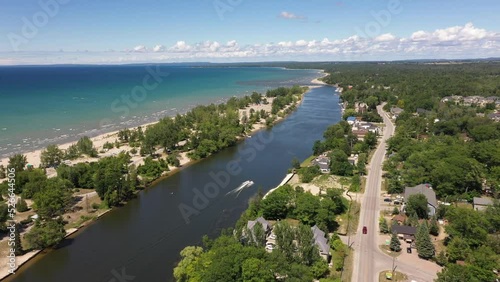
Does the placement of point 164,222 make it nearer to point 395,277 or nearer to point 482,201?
point 395,277

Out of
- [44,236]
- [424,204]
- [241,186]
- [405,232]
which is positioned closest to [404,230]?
[405,232]

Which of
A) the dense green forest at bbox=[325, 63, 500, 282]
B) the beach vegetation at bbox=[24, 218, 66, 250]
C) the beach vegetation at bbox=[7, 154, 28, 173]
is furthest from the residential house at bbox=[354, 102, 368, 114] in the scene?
the beach vegetation at bbox=[24, 218, 66, 250]

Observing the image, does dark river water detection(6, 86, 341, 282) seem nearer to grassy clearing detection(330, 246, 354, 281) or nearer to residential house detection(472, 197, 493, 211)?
grassy clearing detection(330, 246, 354, 281)

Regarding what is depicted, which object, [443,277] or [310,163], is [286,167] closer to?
[310,163]

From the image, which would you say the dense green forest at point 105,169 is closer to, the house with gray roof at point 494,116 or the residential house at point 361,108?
the residential house at point 361,108

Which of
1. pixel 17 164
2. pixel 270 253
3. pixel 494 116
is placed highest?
pixel 270 253

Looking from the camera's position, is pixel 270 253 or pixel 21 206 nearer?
pixel 270 253

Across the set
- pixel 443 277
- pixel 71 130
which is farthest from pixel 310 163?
pixel 71 130
